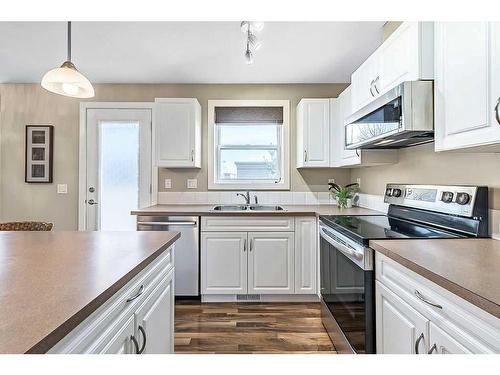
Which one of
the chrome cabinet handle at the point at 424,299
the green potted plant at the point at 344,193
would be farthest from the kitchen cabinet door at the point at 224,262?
the chrome cabinet handle at the point at 424,299

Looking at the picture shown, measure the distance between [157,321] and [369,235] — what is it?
1112 mm

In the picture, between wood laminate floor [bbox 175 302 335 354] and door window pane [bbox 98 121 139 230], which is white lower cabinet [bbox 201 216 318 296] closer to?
wood laminate floor [bbox 175 302 335 354]

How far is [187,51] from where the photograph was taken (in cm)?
277

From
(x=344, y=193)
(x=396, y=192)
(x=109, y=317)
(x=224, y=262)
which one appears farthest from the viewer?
(x=344, y=193)

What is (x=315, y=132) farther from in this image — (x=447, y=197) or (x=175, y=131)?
(x=447, y=197)

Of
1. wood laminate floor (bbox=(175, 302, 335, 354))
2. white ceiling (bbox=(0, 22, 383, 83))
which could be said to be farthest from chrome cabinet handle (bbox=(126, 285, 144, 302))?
white ceiling (bbox=(0, 22, 383, 83))

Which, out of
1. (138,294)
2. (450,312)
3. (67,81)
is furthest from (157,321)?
(67,81)

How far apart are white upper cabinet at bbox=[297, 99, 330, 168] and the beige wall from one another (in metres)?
0.33

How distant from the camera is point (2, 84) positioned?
143 inches

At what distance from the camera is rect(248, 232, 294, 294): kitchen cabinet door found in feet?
9.44

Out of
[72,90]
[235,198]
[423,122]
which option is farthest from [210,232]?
[423,122]
